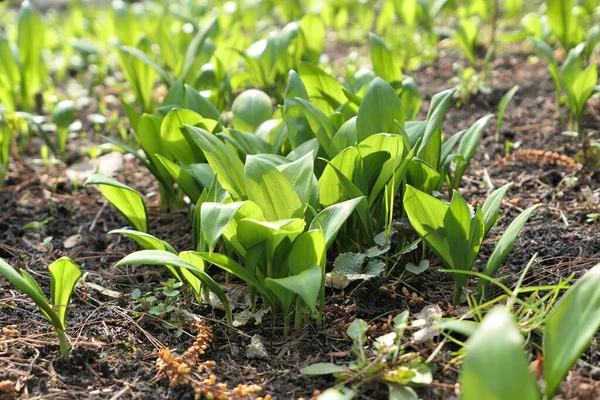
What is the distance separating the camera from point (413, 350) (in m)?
1.71

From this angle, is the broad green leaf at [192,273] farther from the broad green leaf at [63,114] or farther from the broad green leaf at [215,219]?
the broad green leaf at [63,114]

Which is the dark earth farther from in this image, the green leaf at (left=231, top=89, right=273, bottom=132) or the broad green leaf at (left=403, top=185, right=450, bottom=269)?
the green leaf at (left=231, top=89, right=273, bottom=132)

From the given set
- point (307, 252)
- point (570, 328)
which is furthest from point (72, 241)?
point (570, 328)

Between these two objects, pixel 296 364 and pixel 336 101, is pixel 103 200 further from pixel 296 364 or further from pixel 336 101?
pixel 296 364

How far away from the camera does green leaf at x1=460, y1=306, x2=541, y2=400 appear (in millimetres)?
1093

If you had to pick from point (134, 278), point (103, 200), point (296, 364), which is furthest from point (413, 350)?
point (103, 200)

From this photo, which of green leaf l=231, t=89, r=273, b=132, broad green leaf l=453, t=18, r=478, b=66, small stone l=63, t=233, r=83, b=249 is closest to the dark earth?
small stone l=63, t=233, r=83, b=249

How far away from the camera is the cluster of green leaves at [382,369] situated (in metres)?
1.52

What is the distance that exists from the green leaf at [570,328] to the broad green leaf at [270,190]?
729 millimetres

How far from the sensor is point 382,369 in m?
1.56

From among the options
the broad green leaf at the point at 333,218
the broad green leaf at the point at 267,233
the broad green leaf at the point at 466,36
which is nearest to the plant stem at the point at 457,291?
the broad green leaf at the point at 333,218

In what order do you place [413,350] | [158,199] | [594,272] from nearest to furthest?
1. [594,272]
2. [413,350]
3. [158,199]

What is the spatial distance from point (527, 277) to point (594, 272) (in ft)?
1.83

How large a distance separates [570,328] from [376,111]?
3.35ft
